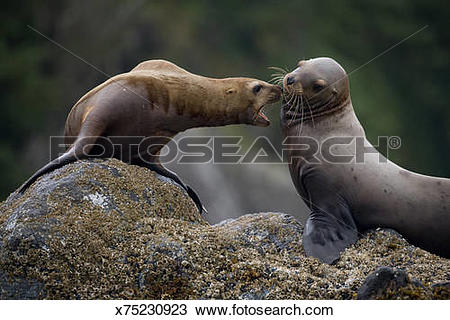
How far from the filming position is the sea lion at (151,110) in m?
5.55

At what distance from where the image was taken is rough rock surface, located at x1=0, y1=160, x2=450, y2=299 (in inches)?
165

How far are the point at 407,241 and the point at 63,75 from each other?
1009 cm

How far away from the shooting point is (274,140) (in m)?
14.6

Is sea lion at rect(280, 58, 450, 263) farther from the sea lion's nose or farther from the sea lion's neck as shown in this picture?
the sea lion's neck

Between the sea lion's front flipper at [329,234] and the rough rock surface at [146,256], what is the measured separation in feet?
0.25

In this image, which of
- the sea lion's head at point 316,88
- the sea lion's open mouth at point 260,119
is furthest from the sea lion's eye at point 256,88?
the sea lion's head at point 316,88

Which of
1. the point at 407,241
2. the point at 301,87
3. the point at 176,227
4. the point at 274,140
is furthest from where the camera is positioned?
the point at 274,140

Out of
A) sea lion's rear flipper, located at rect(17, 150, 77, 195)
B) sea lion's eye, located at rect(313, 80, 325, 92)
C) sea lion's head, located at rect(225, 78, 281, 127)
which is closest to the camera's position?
sea lion's rear flipper, located at rect(17, 150, 77, 195)

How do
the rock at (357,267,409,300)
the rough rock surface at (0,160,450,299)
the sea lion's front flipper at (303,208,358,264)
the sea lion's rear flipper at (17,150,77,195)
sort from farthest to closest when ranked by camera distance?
1. the sea lion's rear flipper at (17,150,77,195)
2. the sea lion's front flipper at (303,208,358,264)
3. the rough rock surface at (0,160,450,299)
4. the rock at (357,267,409,300)

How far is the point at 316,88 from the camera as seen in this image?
575 cm

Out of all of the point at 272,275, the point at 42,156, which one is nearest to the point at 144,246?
the point at 272,275

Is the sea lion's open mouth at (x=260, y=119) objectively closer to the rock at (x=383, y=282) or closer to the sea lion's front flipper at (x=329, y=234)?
the sea lion's front flipper at (x=329, y=234)

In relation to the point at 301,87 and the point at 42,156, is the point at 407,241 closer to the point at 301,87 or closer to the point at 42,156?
the point at 301,87

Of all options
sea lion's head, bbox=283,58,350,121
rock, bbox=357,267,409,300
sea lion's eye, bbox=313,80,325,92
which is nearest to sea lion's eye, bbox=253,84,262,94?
sea lion's head, bbox=283,58,350,121
